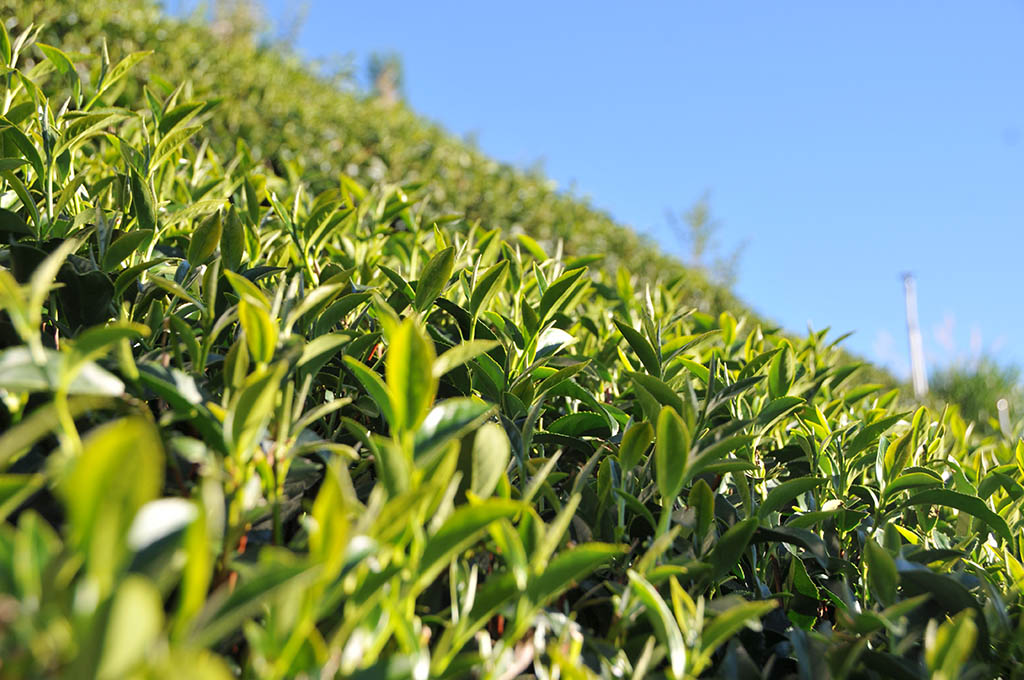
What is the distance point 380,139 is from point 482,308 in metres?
4.13

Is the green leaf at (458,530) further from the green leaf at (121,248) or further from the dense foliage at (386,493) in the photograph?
the green leaf at (121,248)

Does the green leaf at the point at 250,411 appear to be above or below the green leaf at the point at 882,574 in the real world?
below

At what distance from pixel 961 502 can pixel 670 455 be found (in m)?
0.61

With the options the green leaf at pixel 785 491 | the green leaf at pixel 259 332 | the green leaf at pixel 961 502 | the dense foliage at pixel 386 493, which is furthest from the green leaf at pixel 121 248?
the green leaf at pixel 961 502

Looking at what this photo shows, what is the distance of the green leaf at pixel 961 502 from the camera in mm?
1187

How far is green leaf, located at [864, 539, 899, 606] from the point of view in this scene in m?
0.95

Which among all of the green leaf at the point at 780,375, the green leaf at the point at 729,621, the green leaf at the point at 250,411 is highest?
the green leaf at the point at 780,375

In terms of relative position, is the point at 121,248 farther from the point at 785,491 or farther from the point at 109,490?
the point at 785,491

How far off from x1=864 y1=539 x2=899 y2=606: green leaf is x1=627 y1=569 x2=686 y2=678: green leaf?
331 millimetres

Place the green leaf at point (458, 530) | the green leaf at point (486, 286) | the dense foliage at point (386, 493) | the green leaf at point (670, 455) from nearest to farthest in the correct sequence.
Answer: the dense foliage at point (386, 493) → the green leaf at point (458, 530) → the green leaf at point (670, 455) → the green leaf at point (486, 286)

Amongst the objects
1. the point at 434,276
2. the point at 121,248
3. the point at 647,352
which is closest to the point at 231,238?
the point at 121,248

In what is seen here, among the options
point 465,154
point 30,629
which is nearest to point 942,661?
point 30,629

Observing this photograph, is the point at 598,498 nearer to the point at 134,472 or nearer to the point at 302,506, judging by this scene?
the point at 302,506

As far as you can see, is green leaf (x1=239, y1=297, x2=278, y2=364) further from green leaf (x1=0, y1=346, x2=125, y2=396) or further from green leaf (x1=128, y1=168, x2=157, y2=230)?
green leaf (x1=128, y1=168, x2=157, y2=230)
